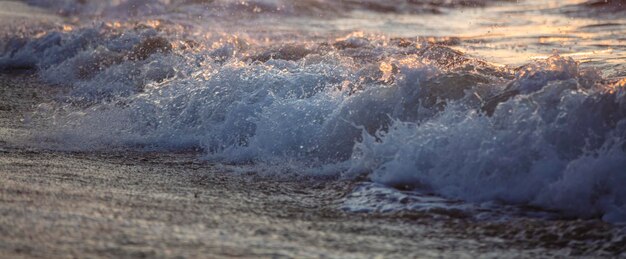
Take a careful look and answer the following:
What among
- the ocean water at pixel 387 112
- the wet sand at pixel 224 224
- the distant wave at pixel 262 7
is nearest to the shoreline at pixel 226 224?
the wet sand at pixel 224 224

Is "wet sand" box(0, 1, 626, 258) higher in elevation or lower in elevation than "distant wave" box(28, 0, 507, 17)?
lower

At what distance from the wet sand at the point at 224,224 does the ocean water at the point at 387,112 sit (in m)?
0.27

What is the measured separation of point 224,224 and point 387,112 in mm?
2270

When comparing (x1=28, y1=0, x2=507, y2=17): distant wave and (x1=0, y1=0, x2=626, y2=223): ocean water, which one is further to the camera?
(x1=28, y1=0, x2=507, y2=17): distant wave

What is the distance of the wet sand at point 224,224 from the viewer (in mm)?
4066

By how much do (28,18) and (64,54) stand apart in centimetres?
460

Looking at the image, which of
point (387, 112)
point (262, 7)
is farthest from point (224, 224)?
point (262, 7)

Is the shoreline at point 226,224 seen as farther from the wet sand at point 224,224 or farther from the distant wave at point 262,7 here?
the distant wave at point 262,7

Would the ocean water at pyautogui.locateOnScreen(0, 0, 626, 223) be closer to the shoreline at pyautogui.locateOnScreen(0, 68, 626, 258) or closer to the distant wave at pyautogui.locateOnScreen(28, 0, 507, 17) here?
the shoreline at pyautogui.locateOnScreen(0, 68, 626, 258)

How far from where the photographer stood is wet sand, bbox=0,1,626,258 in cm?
407

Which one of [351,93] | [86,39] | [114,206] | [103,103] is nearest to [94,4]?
[86,39]

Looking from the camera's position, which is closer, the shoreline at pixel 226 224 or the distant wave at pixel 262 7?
the shoreline at pixel 226 224

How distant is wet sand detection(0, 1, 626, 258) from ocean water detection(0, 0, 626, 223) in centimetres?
27

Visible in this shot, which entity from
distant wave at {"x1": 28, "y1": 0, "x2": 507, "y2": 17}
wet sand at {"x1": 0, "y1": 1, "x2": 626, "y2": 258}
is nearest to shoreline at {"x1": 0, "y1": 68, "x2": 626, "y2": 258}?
wet sand at {"x1": 0, "y1": 1, "x2": 626, "y2": 258}
